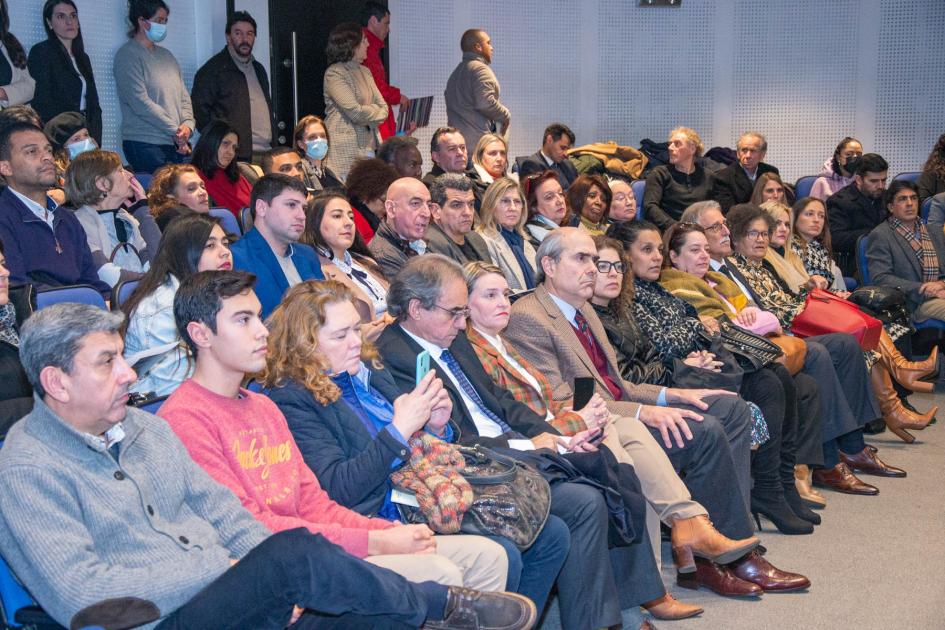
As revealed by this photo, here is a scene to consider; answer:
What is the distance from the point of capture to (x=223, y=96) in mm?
6758

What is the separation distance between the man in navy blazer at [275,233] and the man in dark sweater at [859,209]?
4299mm

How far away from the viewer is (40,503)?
205cm

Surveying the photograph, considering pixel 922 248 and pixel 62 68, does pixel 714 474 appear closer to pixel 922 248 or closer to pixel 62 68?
pixel 922 248

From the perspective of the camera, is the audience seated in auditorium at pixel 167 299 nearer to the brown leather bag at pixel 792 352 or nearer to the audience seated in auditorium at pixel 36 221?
the audience seated in auditorium at pixel 36 221

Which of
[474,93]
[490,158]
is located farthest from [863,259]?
[474,93]

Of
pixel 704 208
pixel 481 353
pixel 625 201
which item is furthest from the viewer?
pixel 625 201

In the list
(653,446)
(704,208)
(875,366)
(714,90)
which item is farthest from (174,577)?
(714,90)

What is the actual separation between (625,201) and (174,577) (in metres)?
4.62

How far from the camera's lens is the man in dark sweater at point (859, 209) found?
23.5 ft

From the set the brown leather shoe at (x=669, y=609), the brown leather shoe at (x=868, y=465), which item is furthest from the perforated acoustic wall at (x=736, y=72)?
the brown leather shoe at (x=669, y=609)

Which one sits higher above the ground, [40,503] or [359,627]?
[40,503]

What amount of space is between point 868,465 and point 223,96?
4.36 m

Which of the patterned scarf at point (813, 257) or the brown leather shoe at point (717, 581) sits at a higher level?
the patterned scarf at point (813, 257)

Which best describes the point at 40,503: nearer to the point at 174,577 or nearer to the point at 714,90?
the point at 174,577
